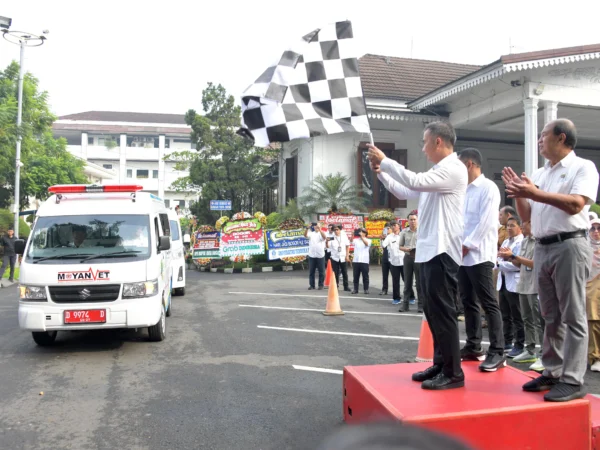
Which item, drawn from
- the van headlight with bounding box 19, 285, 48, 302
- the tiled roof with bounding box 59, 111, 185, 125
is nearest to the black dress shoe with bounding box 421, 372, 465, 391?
the van headlight with bounding box 19, 285, 48, 302

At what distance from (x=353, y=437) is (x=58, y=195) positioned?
7721 millimetres

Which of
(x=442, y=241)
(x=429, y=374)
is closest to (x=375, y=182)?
(x=429, y=374)

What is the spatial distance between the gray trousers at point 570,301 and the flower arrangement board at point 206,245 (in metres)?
17.9

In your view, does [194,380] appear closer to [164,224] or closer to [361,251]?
[164,224]

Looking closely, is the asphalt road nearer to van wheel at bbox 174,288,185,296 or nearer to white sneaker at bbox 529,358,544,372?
white sneaker at bbox 529,358,544,372

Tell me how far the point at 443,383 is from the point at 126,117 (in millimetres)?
75709

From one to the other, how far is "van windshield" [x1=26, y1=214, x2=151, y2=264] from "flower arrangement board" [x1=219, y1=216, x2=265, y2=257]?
12.7 metres

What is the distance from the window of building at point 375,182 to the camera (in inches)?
840

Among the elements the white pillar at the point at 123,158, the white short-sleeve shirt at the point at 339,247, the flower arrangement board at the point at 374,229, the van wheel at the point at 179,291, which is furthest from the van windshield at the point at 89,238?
the white pillar at the point at 123,158

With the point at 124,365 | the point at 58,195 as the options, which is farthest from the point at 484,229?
the point at 58,195

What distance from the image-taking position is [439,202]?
12.0 ft

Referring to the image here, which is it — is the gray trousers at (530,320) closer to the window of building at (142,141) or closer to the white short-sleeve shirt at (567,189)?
the white short-sleeve shirt at (567,189)

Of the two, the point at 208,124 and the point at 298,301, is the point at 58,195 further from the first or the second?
the point at 208,124

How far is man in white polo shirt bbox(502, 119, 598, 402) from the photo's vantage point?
335 centimetres
